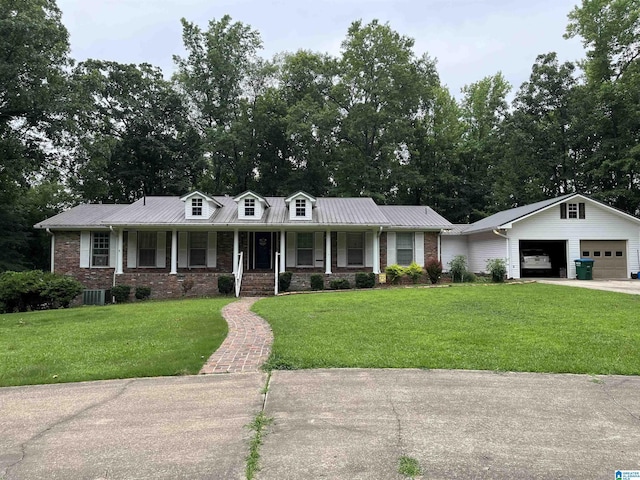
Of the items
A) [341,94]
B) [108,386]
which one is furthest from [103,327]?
[341,94]

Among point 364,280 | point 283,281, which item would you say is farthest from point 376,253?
point 283,281

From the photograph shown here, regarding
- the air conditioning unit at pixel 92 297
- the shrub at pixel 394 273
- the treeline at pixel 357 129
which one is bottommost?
the air conditioning unit at pixel 92 297

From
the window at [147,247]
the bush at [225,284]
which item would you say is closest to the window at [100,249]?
the window at [147,247]

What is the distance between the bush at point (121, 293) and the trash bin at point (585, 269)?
68.3ft

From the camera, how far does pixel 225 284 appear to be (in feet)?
53.5

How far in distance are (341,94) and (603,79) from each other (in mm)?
19320

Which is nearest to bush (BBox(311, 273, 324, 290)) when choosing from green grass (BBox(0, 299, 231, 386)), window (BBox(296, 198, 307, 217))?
window (BBox(296, 198, 307, 217))

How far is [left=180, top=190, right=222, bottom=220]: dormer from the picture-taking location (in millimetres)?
18188

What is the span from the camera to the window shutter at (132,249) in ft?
60.0

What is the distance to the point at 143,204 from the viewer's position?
796 inches

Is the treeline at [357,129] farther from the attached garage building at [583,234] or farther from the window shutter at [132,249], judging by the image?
the window shutter at [132,249]

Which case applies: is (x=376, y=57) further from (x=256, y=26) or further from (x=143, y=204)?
(x=143, y=204)

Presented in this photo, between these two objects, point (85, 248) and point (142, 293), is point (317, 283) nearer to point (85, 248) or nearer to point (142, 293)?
point (142, 293)

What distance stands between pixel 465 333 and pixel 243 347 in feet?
13.0
